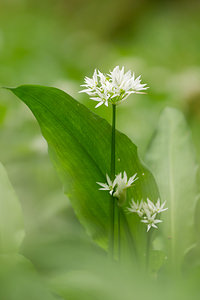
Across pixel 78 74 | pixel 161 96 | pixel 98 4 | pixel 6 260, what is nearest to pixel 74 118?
pixel 6 260

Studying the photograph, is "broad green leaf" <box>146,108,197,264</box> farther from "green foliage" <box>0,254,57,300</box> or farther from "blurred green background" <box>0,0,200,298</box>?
"green foliage" <box>0,254,57,300</box>

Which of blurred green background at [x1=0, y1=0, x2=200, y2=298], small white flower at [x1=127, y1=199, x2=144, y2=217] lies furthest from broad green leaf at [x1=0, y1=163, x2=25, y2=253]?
small white flower at [x1=127, y1=199, x2=144, y2=217]

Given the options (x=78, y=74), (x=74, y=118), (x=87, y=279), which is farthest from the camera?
(x=78, y=74)

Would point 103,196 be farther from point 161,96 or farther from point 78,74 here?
point 78,74

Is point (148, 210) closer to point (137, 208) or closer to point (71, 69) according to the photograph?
point (137, 208)

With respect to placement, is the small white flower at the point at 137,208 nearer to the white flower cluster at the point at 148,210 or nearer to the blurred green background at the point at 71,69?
the white flower cluster at the point at 148,210
